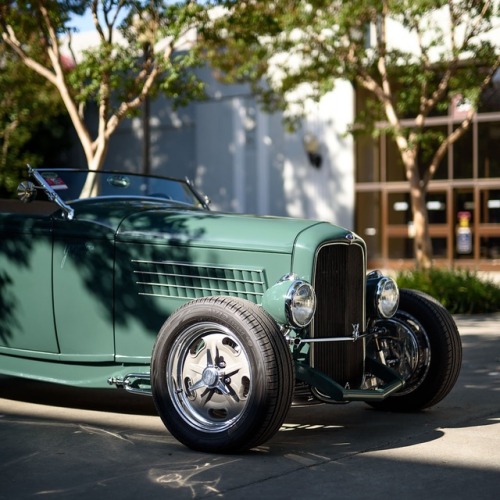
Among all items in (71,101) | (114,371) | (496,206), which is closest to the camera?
(114,371)

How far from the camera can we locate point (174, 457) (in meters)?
5.15

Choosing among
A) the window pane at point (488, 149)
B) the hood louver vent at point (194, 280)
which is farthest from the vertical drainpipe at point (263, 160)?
the hood louver vent at point (194, 280)

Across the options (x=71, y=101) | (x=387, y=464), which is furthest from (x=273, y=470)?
(x=71, y=101)

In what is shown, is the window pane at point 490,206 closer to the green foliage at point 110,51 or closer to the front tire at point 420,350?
the green foliage at point 110,51

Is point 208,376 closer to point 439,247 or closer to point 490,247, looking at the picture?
point 490,247

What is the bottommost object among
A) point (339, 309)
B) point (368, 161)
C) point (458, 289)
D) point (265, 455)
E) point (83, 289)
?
point (265, 455)

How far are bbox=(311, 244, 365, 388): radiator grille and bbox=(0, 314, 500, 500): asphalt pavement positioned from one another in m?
0.39

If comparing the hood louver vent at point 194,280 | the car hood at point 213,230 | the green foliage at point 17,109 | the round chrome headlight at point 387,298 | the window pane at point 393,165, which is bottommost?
the round chrome headlight at point 387,298

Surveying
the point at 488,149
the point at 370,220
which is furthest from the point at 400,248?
the point at 488,149

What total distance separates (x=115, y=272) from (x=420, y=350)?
2.03 m

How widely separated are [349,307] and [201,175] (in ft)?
75.2

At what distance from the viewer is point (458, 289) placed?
14164 mm

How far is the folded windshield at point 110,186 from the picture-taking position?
6.94 meters

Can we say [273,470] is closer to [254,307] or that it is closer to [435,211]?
[254,307]
